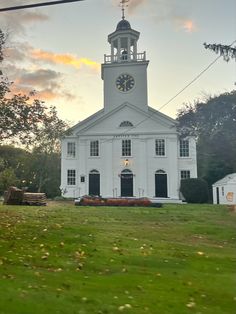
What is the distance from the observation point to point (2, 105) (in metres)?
14.1

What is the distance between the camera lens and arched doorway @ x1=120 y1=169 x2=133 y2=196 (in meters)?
35.9

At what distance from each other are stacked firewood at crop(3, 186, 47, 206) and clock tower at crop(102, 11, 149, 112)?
61.4 ft

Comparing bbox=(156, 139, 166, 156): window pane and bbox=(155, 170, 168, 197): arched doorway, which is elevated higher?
bbox=(156, 139, 166, 156): window pane

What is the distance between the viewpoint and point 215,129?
29.5 meters

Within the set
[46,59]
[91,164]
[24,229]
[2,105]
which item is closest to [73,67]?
[46,59]

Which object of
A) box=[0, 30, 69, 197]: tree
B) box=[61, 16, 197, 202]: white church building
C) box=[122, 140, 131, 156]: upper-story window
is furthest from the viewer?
box=[122, 140, 131, 156]: upper-story window

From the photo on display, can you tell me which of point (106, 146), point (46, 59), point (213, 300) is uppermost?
point (46, 59)

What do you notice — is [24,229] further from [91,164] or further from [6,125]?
[91,164]

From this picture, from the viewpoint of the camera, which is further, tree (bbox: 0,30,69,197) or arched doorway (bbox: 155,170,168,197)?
arched doorway (bbox: 155,170,168,197)

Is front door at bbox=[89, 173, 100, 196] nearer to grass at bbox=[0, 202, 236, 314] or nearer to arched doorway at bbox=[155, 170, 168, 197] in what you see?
arched doorway at bbox=[155, 170, 168, 197]

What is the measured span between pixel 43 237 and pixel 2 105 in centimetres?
674

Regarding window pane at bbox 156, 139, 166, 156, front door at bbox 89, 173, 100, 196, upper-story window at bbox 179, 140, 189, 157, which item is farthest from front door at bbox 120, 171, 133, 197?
upper-story window at bbox 179, 140, 189, 157

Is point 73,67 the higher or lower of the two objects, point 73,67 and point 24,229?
the higher

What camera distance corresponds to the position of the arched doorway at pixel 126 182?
35938 mm
